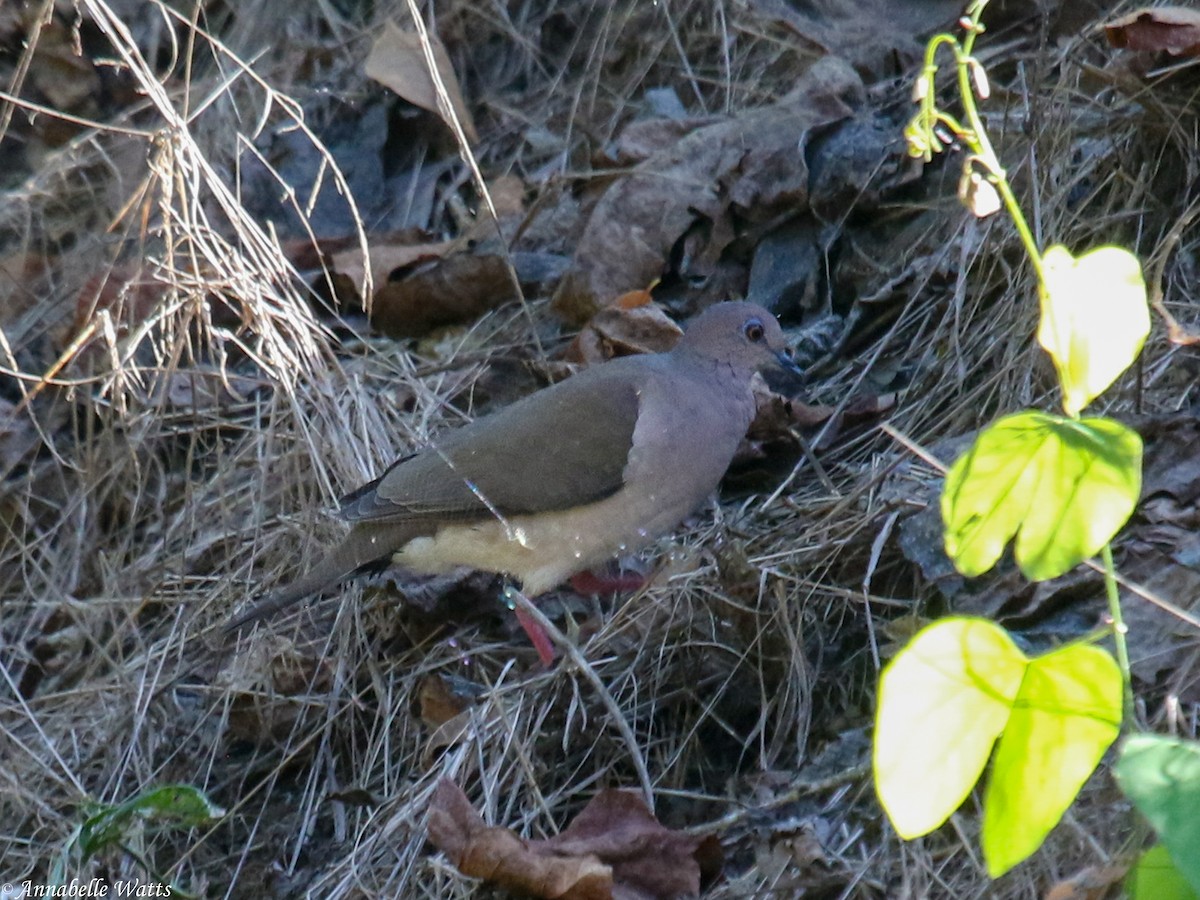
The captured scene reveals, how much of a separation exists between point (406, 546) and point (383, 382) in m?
0.89

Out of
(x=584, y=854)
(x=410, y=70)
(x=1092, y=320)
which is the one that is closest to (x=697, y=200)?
(x=410, y=70)

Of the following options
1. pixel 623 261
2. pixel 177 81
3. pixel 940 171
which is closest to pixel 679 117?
pixel 623 261

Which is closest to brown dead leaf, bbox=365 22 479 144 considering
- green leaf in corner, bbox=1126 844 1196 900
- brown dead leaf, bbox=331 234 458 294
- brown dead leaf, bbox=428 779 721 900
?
brown dead leaf, bbox=331 234 458 294

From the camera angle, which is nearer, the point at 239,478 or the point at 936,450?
the point at 936,450

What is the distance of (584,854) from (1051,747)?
61.8 inches

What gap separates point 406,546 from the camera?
13.0 ft

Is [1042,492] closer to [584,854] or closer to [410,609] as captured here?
[584,854]

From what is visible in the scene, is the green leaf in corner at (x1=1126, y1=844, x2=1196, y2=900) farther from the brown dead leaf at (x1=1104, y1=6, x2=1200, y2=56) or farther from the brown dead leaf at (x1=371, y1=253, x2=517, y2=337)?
the brown dead leaf at (x1=371, y1=253, x2=517, y2=337)

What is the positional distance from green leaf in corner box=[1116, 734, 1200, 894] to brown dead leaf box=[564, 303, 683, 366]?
11.4 feet

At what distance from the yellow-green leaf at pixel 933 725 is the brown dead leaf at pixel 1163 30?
2.71m

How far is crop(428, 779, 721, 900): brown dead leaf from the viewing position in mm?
2650

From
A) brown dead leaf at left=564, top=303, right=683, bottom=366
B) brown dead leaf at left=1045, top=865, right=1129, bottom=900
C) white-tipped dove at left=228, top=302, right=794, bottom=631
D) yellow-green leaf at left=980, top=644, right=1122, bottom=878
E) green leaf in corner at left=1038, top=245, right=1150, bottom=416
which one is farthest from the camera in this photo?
brown dead leaf at left=564, top=303, right=683, bottom=366

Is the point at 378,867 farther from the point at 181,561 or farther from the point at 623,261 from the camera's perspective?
the point at 623,261

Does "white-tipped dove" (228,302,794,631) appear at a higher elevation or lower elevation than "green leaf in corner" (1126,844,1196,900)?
lower
